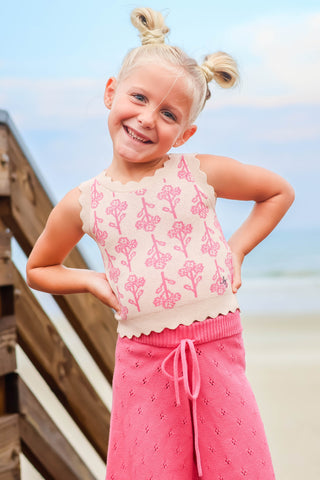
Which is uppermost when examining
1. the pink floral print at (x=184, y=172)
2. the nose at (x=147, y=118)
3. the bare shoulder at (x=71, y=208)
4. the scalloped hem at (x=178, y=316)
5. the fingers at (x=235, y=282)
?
the nose at (x=147, y=118)

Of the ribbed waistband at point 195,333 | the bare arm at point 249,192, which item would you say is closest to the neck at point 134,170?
the bare arm at point 249,192

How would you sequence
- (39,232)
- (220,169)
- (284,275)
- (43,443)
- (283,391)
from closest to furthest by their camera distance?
(220,169), (39,232), (43,443), (283,391), (284,275)

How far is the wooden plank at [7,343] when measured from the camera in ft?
6.68

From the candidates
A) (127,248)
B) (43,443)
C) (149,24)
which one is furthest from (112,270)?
(43,443)

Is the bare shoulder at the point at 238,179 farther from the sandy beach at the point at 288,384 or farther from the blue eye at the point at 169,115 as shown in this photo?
the sandy beach at the point at 288,384

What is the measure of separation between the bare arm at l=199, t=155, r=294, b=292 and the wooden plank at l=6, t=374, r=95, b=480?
3.37 feet

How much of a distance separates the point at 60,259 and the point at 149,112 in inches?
16.3

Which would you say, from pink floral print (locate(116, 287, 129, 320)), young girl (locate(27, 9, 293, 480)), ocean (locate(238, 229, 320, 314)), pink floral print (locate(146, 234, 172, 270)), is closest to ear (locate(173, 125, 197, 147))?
young girl (locate(27, 9, 293, 480))


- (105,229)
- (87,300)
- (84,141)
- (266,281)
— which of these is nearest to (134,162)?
(105,229)

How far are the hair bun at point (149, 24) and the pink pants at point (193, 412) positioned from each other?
1.98ft

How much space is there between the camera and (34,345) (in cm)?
220

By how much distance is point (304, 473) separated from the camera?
10.9 ft

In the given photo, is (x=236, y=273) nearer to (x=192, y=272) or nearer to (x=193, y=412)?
(x=192, y=272)

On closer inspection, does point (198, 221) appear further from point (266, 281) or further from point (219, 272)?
point (266, 281)
